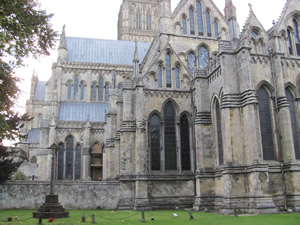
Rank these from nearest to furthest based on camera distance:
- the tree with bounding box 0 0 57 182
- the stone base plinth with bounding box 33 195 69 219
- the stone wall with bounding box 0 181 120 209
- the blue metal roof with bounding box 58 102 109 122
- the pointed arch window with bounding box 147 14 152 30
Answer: the tree with bounding box 0 0 57 182 < the stone base plinth with bounding box 33 195 69 219 < the stone wall with bounding box 0 181 120 209 < the blue metal roof with bounding box 58 102 109 122 < the pointed arch window with bounding box 147 14 152 30

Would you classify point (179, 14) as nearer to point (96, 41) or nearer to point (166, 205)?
point (166, 205)

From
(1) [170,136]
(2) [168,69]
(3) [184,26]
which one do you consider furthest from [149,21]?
(1) [170,136]

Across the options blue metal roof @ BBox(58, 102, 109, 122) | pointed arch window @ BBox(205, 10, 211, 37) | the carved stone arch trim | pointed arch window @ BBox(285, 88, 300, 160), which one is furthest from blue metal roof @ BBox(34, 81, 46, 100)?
pointed arch window @ BBox(285, 88, 300, 160)

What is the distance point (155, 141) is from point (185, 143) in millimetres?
2437

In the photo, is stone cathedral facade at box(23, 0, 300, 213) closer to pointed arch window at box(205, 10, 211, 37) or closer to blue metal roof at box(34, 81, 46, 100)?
pointed arch window at box(205, 10, 211, 37)

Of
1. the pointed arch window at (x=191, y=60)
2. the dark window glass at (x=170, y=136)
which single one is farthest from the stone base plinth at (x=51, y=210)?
the pointed arch window at (x=191, y=60)

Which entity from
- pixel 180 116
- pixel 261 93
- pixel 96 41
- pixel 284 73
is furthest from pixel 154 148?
pixel 96 41

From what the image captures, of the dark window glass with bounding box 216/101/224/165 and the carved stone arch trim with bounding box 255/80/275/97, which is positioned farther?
the dark window glass with bounding box 216/101/224/165

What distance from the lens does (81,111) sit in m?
47.2

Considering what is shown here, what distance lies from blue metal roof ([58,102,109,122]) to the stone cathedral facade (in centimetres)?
793

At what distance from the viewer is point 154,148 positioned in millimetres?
26078

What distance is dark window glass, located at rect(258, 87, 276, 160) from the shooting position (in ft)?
65.8

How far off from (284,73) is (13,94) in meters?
16.5

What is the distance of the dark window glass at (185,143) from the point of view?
26281mm
